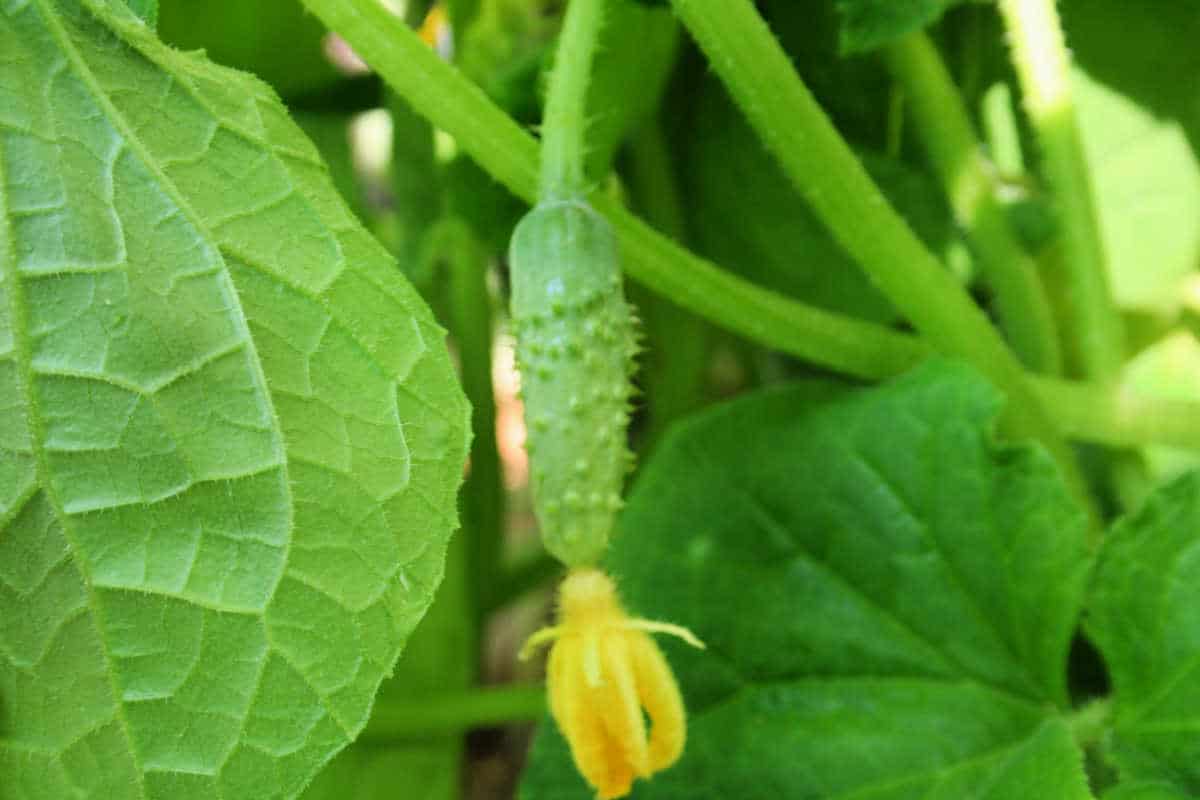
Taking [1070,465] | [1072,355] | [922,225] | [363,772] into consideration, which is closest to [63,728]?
[363,772]

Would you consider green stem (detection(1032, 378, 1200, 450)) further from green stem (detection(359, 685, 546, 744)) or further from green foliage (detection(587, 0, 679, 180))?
green stem (detection(359, 685, 546, 744))

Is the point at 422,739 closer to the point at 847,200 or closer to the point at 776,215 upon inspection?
the point at 776,215

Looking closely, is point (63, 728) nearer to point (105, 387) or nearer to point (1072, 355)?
point (105, 387)

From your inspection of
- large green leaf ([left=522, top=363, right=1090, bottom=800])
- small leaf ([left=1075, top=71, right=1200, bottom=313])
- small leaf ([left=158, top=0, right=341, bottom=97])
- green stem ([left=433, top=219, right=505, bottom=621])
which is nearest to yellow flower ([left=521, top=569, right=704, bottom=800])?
large green leaf ([left=522, top=363, right=1090, bottom=800])

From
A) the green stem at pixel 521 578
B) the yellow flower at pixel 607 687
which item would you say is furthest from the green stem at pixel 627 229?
the green stem at pixel 521 578

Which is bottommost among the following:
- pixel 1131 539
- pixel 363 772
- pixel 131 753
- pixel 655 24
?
pixel 363 772

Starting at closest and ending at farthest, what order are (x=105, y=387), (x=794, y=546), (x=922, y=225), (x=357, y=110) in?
(x=105, y=387), (x=794, y=546), (x=922, y=225), (x=357, y=110)
